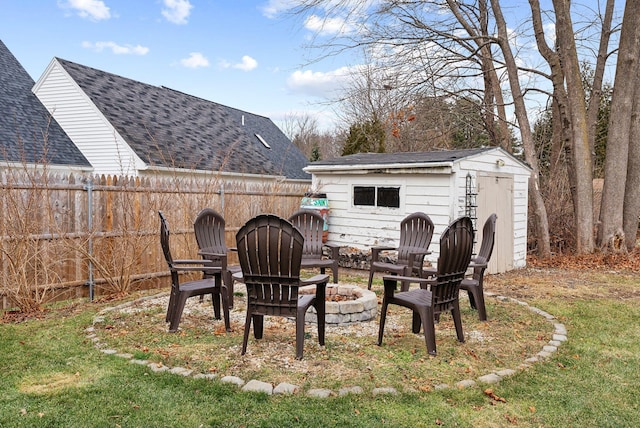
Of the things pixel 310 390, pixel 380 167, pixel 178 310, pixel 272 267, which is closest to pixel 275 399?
pixel 310 390

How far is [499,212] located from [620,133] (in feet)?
12.8

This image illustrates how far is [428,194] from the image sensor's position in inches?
321

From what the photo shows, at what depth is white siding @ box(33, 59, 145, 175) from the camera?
1184 cm

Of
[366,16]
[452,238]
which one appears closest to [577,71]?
[366,16]

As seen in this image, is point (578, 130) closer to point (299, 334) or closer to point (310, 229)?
point (310, 229)

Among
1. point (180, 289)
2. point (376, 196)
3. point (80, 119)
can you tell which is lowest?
point (180, 289)

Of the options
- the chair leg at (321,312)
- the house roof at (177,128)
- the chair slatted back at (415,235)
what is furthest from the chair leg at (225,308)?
the house roof at (177,128)

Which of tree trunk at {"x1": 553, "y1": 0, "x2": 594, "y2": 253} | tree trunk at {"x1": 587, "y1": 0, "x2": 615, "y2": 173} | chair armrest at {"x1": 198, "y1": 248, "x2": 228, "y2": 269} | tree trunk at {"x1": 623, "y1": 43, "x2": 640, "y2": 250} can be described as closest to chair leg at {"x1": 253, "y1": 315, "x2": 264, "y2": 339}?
chair armrest at {"x1": 198, "y1": 248, "x2": 228, "y2": 269}

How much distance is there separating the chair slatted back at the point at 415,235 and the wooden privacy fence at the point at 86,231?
3.29 m

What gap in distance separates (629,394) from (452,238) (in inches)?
64.1

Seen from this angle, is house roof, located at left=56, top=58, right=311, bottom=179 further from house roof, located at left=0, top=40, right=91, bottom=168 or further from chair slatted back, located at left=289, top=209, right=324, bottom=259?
chair slatted back, located at left=289, top=209, right=324, bottom=259

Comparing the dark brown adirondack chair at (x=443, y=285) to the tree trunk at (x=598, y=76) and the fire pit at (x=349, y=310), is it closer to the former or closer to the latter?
the fire pit at (x=349, y=310)

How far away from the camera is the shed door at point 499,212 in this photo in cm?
830

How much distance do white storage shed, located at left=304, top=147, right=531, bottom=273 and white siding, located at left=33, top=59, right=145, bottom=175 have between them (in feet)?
17.8
